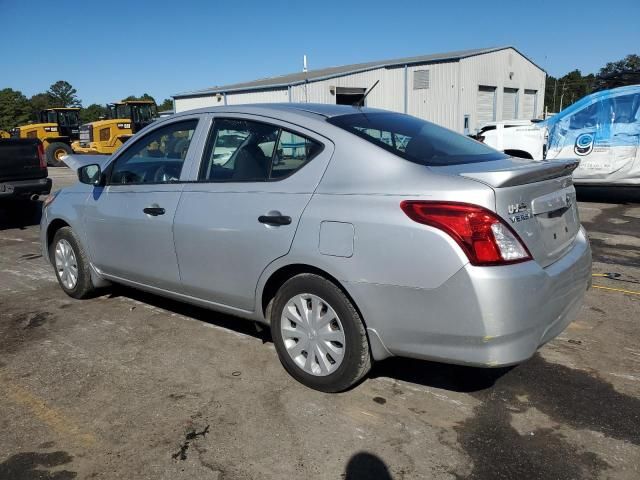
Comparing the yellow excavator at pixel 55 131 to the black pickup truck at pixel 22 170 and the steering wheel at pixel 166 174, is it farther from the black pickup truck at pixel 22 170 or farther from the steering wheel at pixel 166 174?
the steering wheel at pixel 166 174

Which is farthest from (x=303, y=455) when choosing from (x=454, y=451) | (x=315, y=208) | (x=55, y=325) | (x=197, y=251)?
(x=55, y=325)

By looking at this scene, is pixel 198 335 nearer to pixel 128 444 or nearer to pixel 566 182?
pixel 128 444

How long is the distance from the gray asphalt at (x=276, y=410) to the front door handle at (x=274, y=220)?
3.31 feet

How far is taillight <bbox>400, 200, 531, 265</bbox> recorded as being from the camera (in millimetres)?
2443

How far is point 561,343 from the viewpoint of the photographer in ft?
12.4

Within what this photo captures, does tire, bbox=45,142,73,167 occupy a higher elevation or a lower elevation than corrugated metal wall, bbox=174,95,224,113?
lower

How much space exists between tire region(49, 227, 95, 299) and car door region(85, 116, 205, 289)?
0.22 m

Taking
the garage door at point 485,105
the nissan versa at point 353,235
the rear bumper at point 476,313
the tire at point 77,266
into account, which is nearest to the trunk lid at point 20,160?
the tire at point 77,266

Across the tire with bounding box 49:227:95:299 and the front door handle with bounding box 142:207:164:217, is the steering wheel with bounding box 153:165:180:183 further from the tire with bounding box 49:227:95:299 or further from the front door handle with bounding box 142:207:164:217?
the tire with bounding box 49:227:95:299

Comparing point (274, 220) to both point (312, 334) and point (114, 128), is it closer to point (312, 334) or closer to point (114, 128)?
point (312, 334)

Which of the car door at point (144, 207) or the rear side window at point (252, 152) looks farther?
the car door at point (144, 207)

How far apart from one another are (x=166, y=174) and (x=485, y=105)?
29.5 metres

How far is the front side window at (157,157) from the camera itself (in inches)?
152

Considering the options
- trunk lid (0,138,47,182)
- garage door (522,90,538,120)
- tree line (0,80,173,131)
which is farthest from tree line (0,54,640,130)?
trunk lid (0,138,47,182)
